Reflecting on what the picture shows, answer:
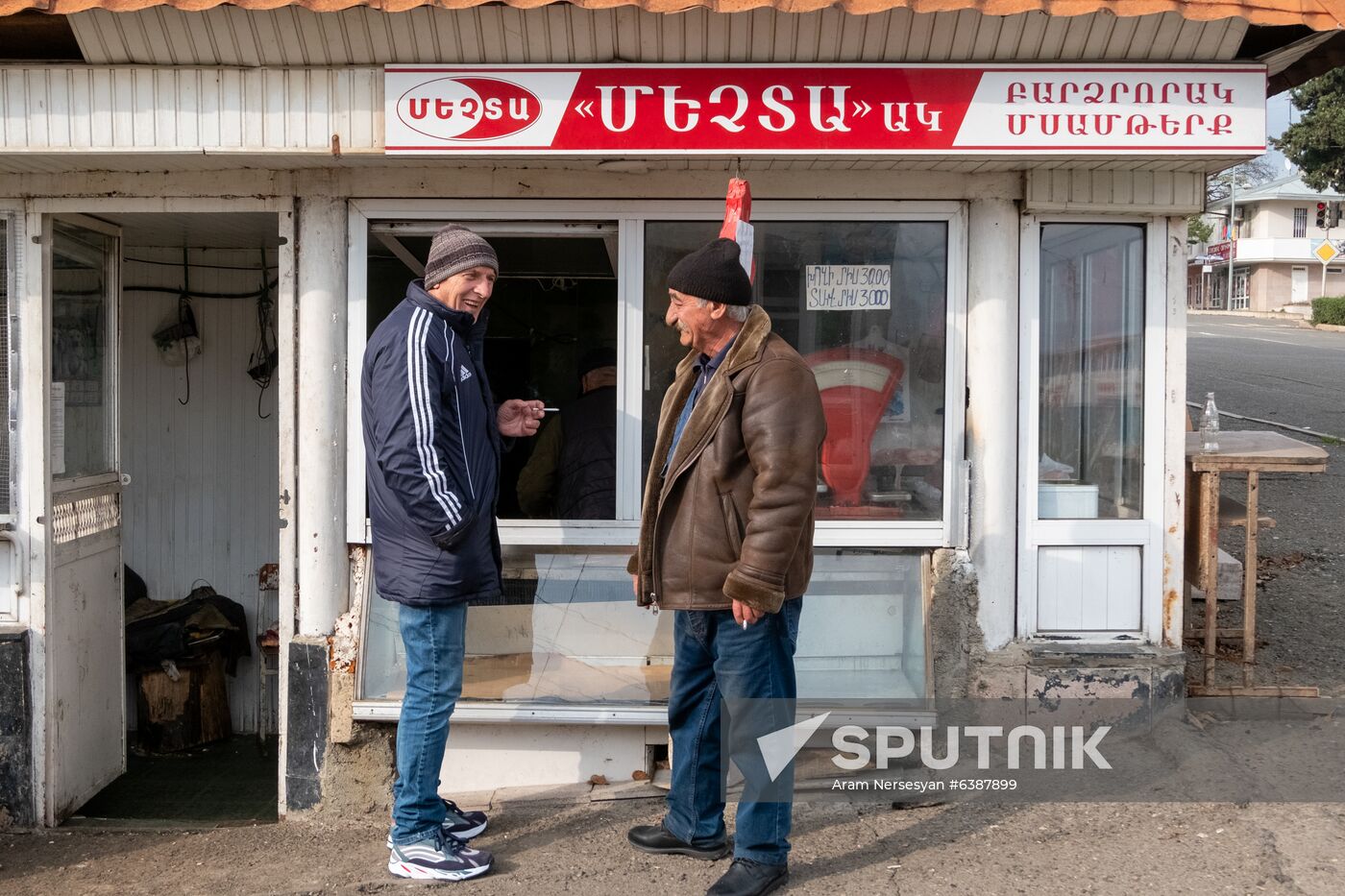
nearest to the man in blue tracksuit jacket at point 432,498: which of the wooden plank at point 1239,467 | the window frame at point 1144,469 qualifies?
the window frame at point 1144,469

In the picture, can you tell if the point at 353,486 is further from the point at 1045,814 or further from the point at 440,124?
the point at 1045,814

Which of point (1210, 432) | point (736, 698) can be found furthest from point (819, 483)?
point (1210, 432)

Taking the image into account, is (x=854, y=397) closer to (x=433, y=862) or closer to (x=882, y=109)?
(x=882, y=109)

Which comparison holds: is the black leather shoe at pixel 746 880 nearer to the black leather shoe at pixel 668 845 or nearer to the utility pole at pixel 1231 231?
the black leather shoe at pixel 668 845

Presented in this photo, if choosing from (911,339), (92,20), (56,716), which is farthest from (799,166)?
(56,716)

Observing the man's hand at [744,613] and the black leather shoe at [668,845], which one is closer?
Result: the man's hand at [744,613]

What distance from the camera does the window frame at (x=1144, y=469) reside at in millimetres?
4711

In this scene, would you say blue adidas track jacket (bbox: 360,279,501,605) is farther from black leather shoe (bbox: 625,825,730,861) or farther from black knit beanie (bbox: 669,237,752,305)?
black leather shoe (bbox: 625,825,730,861)

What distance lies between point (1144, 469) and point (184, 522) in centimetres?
513

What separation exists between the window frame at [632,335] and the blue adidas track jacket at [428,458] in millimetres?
842

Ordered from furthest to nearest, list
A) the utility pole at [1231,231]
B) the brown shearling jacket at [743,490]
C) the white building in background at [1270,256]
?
the white building in background at [1270,256] → the utility pole at [1231,231] → the brown shearling jacket at [743,490]

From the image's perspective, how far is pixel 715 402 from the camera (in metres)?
3.48

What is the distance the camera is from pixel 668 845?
397 cm

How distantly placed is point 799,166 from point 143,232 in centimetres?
335
